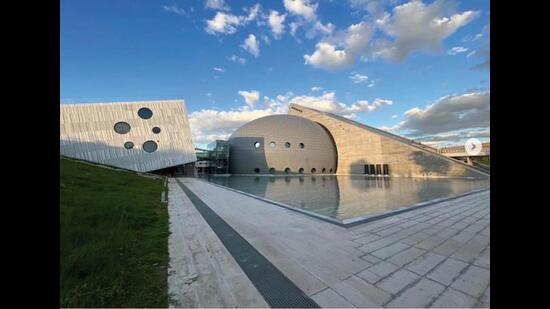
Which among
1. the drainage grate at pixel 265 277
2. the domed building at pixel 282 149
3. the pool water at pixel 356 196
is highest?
the domed building at pixel 282 149

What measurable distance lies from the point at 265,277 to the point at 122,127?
32557mm

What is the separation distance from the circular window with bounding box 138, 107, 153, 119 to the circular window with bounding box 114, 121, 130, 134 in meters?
2.03

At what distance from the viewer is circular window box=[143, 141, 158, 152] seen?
93.0 feet

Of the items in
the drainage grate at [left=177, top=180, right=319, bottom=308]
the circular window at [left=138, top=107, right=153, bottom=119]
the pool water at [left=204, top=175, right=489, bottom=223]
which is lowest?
the pool water at [left=204, top=175, right=489, bottom=223]

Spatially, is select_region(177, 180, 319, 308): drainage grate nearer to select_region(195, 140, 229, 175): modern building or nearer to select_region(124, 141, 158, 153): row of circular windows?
select_region(124, 141, 158, 153): row of circular windows

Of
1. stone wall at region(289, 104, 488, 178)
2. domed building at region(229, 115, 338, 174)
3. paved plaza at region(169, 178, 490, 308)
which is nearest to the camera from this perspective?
paved plaza at region(169, 178, 490, 308)

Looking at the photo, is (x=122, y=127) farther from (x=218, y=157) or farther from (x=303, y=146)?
(x=303, y=146)

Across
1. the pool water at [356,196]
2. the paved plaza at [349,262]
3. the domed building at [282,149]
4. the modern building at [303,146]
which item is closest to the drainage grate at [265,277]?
the paved plaza at [349,262]

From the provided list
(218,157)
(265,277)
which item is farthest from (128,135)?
(265,277)

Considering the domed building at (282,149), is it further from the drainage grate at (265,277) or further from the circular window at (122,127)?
the drainage grate at (265,277)

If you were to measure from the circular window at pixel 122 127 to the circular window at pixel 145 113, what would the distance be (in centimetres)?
203

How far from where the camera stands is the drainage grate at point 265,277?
8.05 ft

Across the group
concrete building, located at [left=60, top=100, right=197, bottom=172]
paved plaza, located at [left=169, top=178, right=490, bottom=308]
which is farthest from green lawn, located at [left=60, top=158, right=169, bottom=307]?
concrete building, located at [left=60, top=100, right=197, bottom=172]
